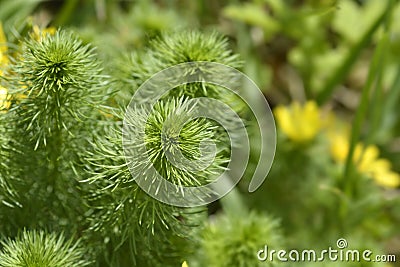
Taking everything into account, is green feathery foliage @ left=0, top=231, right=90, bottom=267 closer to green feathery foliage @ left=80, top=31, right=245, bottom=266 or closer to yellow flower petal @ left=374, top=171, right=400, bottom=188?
green feathery foliage @ left=80, top=31, right=245, bottom=266

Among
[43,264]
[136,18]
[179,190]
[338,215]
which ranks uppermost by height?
[136,18]

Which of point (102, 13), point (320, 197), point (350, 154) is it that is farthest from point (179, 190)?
point (102, 13)

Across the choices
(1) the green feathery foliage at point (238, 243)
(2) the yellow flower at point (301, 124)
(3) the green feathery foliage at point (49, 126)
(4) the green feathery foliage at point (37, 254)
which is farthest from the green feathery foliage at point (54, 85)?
(2) the yellow flower at point (301, 124)

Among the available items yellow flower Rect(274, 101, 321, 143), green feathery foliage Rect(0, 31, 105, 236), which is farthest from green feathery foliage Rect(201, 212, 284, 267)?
yellow flower Rect(274, 101, 321, 143)

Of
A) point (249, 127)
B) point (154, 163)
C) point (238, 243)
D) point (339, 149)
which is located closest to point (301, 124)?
point (339, 149)

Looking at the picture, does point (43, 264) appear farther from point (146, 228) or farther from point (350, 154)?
point (350, 154)

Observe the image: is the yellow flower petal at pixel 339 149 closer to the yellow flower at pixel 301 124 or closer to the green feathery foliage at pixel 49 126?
the yellow flower at pixel 301 124
